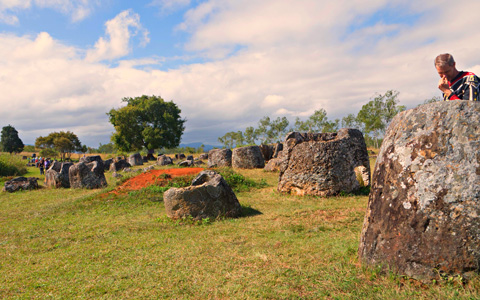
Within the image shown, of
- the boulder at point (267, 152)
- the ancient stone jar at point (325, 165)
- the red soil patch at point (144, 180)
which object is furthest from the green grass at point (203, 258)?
the boulder at point (267, 152)

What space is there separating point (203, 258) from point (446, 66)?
16.7 feet

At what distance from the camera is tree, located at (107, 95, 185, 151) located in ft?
169

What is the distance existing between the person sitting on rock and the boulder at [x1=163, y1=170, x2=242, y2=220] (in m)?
5.86

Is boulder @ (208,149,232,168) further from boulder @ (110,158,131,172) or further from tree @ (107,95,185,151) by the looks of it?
tree @ (107,95,185,151)

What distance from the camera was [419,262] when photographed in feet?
12.1

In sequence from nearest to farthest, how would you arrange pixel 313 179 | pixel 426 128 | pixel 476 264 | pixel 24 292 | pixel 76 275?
pixel 476 264 < pixel 426 128 < pixel 24 292 < pixel 76 275 < pixel 313 179

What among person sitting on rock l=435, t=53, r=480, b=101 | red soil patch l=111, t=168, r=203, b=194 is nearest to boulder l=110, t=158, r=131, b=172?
red soil patch l=111, t=168, r=203, b=194

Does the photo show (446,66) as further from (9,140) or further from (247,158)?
(9,140)

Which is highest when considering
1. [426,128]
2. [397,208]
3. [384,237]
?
[426,128]

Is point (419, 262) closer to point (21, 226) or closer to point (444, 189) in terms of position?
point (444, 189)

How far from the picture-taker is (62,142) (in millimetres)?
63875

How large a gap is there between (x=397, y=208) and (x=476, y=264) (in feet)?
3.27

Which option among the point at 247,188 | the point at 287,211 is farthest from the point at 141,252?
the point at 247,188

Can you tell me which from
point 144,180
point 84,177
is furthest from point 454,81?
point 84,177
